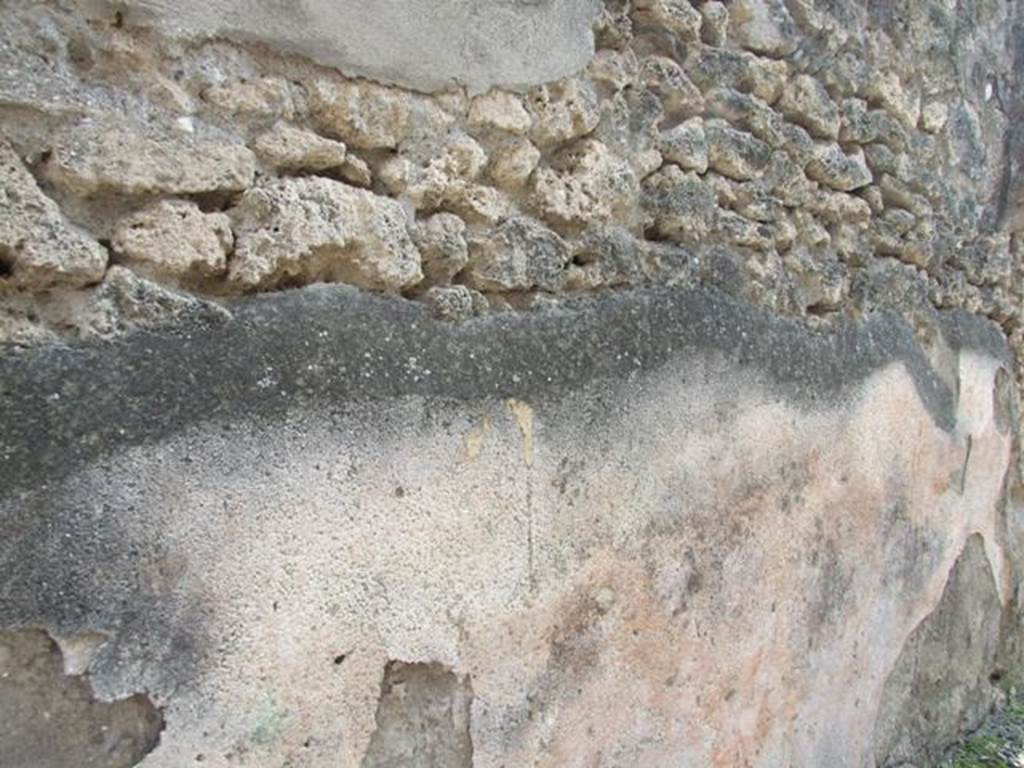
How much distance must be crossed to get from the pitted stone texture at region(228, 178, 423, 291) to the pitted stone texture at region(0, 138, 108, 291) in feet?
0.62

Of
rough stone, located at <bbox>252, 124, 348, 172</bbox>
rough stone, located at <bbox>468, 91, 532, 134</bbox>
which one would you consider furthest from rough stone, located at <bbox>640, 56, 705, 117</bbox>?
rough stone, located at <bbox>252, 124, 348, 172</bbox>

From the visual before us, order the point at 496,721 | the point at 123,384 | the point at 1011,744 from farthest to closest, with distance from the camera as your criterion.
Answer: the point at 1011,744, the point at 496,721, the point at 123,384

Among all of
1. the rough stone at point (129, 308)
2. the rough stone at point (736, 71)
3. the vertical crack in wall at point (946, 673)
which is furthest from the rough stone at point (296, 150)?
the vertical crack in wall at point (946, 673)

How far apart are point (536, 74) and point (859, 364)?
1.13 meters

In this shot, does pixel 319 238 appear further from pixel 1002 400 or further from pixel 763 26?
pixel 1002 400

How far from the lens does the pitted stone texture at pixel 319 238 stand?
4.15 feet

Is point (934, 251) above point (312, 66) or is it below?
above

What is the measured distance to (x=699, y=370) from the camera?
1.86 meters

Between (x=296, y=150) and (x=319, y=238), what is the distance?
115 mm

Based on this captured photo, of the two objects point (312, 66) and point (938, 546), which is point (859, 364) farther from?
point (312, 66)

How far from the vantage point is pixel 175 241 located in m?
1.19

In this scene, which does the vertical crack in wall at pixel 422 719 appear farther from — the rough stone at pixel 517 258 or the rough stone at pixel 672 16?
the rough stone at pixel 672 16

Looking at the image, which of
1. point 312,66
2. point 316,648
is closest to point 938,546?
point 316,648

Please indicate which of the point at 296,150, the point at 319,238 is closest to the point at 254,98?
the point at 296,150
